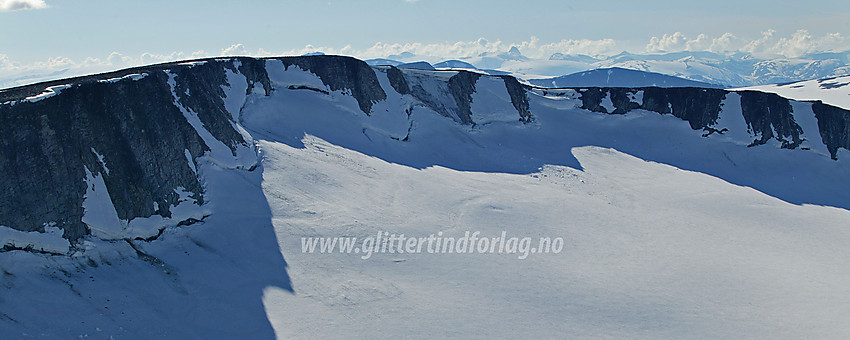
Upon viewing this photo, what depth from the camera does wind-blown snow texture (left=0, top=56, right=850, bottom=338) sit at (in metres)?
18.1

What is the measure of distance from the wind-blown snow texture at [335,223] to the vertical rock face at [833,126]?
11.3 m

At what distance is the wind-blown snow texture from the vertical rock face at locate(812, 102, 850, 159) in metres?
11.3

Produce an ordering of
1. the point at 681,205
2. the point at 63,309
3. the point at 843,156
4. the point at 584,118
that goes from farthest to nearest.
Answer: the point at 584,118 → the point at 843,156 → the point at 681,205 → the point at 63,309

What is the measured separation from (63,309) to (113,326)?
178 cm

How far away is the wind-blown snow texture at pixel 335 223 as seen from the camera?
59.4ft

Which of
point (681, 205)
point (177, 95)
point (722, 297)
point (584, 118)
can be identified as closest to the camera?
point (722, 297)

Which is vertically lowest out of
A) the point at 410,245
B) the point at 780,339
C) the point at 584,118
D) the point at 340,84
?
the point at 780,339

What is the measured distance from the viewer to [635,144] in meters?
54.1

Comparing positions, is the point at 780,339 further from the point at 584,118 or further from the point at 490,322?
the point at 584,118

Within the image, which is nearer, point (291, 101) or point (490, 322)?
point (490, 322)

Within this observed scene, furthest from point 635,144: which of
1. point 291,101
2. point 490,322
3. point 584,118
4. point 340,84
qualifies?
point 490,322

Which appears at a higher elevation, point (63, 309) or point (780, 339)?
point (63, 309)

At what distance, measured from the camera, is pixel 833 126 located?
5550 cm

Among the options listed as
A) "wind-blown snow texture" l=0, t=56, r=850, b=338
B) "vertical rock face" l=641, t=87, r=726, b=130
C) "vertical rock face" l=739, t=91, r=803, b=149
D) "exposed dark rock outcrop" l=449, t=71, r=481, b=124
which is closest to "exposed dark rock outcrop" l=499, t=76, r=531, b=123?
"exposed dark rock outcrop" l=449, t=71, r=481, b=124
